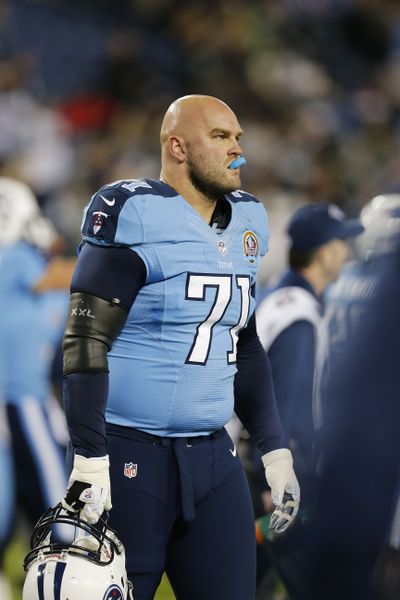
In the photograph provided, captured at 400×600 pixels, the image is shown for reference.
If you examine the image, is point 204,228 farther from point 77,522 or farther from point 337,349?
point 77,522

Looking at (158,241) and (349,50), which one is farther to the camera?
(349,50)

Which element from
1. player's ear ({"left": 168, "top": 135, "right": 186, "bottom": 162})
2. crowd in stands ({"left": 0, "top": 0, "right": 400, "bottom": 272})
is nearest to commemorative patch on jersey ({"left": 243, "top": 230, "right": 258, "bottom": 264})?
player's ear ({"left": 168, "top": 135, "right": 186, "bottom": 162})

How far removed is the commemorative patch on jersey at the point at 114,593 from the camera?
254 cm

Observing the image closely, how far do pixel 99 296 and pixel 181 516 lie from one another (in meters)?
0.62

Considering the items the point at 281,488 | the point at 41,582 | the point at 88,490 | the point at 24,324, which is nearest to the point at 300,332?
the point at 281,488

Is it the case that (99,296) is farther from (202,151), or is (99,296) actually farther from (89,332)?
(202,151)

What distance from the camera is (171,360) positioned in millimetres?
2811

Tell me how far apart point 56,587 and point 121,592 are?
0.51 ft

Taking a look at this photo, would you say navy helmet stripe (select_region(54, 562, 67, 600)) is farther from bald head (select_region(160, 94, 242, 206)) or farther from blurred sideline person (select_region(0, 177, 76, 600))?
blurred sideline person (select_region(0, 177, 76, 600))

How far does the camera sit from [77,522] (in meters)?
2.57

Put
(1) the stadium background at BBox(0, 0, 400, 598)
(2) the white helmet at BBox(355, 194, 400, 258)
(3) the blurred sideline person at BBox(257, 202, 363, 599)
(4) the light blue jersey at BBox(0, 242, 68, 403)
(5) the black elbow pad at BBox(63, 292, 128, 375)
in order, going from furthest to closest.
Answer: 1. (1) the stadium background at BBox(0, 0, 400, 598)
2. (4) the light blue jersey at BBox(0, 242, 68, 403)
3. (3) the blurred sideline person at BBox(257, 202, 363, 599)
4. (2) the white helmet at BBox(355, 194, 400, 258)
5. (5) the black elbow pad at BBox(63, 292, 128, 375)

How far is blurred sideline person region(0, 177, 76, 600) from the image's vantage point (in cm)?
542

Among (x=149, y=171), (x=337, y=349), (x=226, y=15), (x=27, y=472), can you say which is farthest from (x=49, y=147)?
(x=337, y=349)

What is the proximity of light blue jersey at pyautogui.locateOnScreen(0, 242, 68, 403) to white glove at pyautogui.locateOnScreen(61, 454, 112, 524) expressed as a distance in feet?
10.0
